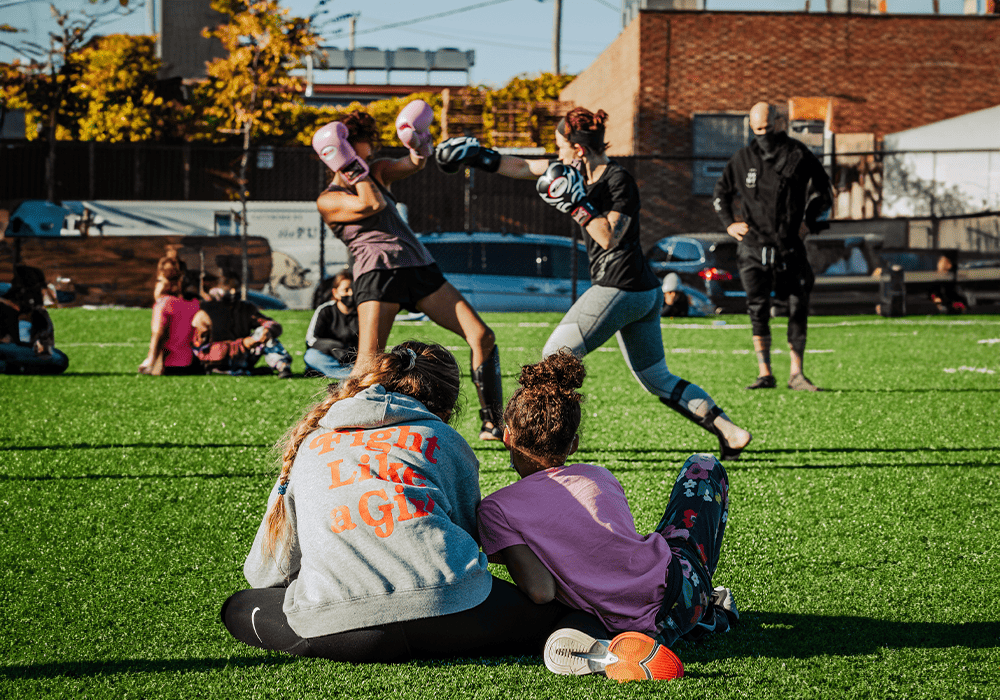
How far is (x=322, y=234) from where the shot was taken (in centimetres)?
1698

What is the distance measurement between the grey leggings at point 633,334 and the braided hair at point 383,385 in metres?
1.91

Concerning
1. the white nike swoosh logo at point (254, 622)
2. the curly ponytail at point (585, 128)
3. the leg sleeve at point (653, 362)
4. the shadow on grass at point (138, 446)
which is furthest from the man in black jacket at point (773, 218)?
the white nike swoosh logo at point (254, 622)

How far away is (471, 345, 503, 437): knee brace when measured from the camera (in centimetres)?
514

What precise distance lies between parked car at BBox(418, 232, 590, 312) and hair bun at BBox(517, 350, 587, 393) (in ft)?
44.8

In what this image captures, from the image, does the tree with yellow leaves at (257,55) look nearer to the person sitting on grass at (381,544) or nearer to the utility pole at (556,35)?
the person sitting on grass at (381,544)

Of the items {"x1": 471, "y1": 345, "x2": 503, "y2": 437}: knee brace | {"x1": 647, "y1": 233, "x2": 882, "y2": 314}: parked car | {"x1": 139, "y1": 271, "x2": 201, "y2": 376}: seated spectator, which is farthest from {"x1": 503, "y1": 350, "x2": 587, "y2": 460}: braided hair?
{"x1": 647, "y1": 233, "x2": 882, "y2": 314}: parked car

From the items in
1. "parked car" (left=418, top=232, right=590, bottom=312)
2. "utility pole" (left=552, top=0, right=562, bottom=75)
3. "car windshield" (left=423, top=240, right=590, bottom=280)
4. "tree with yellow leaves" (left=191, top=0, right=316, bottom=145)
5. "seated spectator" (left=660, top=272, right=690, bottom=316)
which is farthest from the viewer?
"utility pole" (left=552, top=0, right=562, bottom=75)

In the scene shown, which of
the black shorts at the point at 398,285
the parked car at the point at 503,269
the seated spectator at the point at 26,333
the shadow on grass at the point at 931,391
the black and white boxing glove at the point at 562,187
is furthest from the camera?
the parked car at the point at 503,269

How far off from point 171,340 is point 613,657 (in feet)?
23.8

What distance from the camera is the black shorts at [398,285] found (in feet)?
16.6

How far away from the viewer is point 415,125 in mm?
5195

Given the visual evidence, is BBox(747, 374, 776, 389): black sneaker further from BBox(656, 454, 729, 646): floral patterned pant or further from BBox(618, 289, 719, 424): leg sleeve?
BBox(656, 454, 729, 646): floral patterned pant

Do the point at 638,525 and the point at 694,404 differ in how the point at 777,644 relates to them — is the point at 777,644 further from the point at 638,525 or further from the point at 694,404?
the point at 694,404

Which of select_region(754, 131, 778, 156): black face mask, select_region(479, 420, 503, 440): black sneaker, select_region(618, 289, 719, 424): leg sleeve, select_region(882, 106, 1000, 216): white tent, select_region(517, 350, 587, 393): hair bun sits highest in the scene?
select_region(882, 106, 1000, 216): white tent
